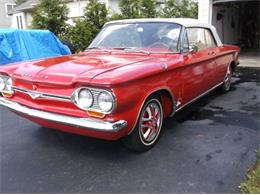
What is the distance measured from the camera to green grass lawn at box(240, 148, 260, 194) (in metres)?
2.82

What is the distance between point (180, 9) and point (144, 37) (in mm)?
10583

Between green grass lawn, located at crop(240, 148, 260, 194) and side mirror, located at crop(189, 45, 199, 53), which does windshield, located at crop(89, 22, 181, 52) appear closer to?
side mirror, located at crop(189, 45, 199, 53)

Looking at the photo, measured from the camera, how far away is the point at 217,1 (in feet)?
38.4

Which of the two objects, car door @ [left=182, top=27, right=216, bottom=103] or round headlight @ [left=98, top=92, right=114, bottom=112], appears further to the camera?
car door @ [left=182, top=27, right=216, bottom=103]

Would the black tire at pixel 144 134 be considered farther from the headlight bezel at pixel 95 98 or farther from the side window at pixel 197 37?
the side window at pixel 197 37

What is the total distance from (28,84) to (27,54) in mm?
5306

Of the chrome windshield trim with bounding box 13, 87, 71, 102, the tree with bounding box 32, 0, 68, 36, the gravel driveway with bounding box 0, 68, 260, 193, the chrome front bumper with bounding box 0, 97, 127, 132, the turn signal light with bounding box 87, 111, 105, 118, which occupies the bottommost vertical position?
the gravel driveway with bounding box 0, 68, 260, 193

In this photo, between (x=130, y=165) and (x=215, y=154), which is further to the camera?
(x=215, y=154)

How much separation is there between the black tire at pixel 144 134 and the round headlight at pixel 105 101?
1.87ft

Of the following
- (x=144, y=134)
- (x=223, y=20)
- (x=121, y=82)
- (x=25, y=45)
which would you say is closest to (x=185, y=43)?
(x=144, y=134)

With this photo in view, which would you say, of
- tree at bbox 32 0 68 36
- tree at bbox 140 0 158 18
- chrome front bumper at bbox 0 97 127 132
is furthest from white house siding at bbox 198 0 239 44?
chrome front bumper at bbox 0 97 127 132

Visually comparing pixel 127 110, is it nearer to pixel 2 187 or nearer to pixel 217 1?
A: pixel 2 187

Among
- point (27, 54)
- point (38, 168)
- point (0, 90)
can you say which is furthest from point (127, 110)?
point (27, 54)

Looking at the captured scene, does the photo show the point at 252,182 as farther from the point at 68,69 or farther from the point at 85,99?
the point at 68,69
